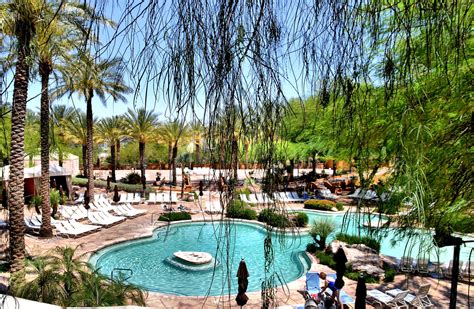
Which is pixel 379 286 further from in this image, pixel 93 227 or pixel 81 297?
pixel 93 227

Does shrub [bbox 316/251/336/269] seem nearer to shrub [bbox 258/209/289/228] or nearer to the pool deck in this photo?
the pool deck

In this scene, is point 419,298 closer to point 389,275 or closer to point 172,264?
point 389,275

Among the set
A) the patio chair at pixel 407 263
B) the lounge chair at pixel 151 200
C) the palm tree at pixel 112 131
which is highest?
the palm tree at pixel 112 131

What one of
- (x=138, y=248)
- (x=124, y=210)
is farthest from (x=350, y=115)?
(x=124, y=210)

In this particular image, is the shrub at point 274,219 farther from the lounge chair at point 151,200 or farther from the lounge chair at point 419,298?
the lounge chair at point 151,200

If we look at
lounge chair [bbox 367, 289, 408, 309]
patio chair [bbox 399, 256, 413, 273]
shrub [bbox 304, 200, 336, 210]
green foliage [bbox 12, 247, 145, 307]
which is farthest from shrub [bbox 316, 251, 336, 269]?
patio chair [bbox 399, 256, 413, 273]

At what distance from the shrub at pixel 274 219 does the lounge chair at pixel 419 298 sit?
8.27 m

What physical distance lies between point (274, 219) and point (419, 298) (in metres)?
8.56

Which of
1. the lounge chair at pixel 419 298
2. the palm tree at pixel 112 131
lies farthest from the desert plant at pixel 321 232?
the palm tree at pixel 112 131

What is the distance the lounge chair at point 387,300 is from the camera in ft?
25.6

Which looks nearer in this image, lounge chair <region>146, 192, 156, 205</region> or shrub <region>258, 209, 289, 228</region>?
shrub <region>258, 209, 289, 228</region>

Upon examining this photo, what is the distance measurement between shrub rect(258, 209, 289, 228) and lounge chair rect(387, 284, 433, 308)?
8274 mm

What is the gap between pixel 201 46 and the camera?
0.83m

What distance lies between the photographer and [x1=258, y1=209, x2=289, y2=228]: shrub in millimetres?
985
